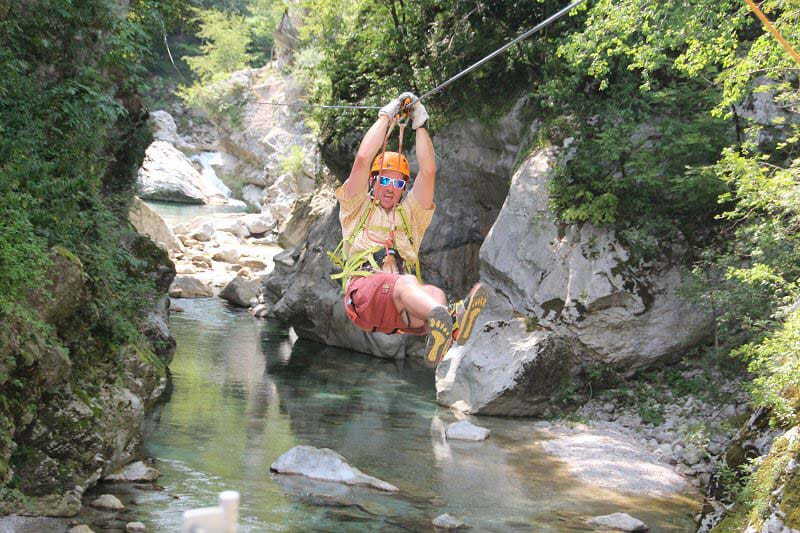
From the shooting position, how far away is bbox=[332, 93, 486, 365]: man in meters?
5.97

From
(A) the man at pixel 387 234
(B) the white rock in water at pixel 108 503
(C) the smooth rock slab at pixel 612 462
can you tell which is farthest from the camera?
(C) the smooth rock slab at pixel 612 462

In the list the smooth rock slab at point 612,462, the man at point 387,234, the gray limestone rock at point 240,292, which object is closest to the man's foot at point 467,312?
the man at point 387,234

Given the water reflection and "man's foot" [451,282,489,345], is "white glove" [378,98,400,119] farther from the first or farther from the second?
the water reflection

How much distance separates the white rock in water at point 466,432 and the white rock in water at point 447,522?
9.42ft

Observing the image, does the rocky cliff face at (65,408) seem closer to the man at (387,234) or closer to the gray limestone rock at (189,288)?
the man at (387,234)

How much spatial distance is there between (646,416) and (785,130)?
4144 millimetres

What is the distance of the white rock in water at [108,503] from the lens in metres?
7.41

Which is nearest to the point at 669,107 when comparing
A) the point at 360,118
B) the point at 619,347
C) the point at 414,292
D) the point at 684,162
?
the point at 684,162

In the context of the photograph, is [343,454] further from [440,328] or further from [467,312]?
[440,328]

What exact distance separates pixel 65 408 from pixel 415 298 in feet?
12.6

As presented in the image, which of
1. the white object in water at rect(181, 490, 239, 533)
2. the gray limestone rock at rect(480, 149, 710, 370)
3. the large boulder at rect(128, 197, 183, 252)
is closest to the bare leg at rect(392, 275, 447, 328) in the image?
the white object in water at rect(181, 490, 239, 533)

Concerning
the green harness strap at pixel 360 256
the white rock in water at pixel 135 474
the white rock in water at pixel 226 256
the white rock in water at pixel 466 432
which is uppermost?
the green harness strap at pixel 360 256

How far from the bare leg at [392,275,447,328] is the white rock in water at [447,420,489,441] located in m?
4.96

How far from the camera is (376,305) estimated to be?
6.10 metres
